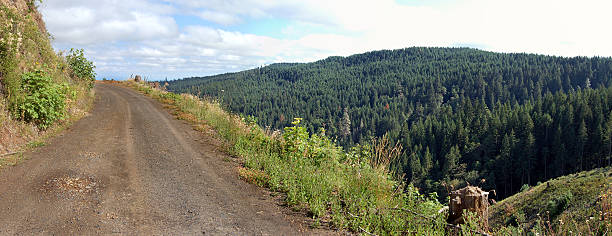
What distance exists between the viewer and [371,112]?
617ft

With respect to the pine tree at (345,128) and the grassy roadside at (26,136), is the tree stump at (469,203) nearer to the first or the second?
the grassy roadside at (26,136)

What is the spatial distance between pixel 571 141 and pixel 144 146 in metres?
102

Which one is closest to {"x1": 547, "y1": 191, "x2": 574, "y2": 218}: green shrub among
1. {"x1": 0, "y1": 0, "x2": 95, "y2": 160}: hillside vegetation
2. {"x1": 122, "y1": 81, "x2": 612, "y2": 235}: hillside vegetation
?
{"x1": 122, "y1": 81, "x2": 612, "y2": 235}: hillside vegetation

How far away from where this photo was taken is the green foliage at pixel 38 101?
804 centimetres

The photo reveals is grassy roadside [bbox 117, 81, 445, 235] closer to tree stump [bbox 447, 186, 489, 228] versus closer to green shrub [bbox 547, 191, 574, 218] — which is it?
tree stump [bbox 447, 186, 489, 228]

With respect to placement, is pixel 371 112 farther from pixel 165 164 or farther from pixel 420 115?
pixel 165 164

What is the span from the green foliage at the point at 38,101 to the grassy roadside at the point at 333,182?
14.3ft

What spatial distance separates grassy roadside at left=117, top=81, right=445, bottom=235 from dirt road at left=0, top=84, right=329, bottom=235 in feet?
1.48

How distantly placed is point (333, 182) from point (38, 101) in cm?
754

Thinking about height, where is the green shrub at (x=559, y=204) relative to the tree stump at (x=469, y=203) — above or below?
below

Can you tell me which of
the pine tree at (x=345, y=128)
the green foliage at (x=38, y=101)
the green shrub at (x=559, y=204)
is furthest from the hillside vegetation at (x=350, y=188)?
the pine tree at (x=345, y=128)

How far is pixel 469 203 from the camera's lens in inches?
172

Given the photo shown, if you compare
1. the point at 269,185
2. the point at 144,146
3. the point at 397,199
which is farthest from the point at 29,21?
the point at 397,199

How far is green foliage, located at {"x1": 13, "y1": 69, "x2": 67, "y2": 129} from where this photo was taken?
804cm
